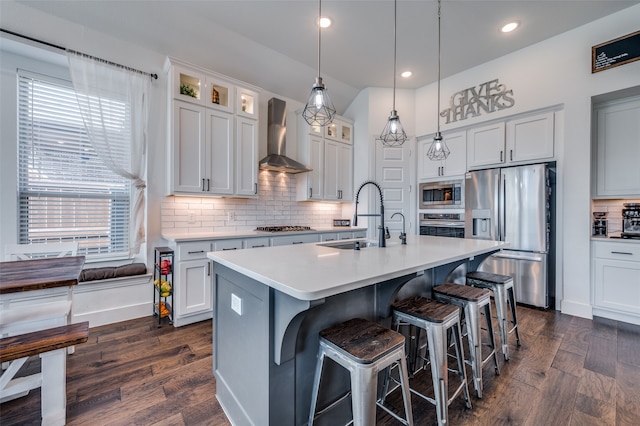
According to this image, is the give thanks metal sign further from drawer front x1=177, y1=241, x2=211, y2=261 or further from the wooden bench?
the wooden bench

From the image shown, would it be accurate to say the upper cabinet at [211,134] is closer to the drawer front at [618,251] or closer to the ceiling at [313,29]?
the ceiling at [313,29]

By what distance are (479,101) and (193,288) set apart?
4.48 metres

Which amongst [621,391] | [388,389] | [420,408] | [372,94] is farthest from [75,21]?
[621,391]

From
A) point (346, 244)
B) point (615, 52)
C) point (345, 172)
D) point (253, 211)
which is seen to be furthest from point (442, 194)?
point (253, 211)

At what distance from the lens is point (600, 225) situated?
10.4 ft

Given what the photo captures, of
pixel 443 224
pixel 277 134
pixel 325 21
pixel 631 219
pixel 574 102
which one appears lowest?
pixel 443 224

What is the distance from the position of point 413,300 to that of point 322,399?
2.55ft

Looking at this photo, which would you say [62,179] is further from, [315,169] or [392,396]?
[392,396]

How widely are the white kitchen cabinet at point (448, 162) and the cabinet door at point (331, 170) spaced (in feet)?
4.67

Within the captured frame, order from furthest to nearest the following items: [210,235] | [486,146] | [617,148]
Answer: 1. [486,146]
2. [617,148]
3. [210,235]

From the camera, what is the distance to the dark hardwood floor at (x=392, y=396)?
1.55 m

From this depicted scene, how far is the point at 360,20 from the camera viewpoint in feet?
9.95

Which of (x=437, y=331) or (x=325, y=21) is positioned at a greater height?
(x=325, y=21)

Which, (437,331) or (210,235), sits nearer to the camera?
(437,331)
